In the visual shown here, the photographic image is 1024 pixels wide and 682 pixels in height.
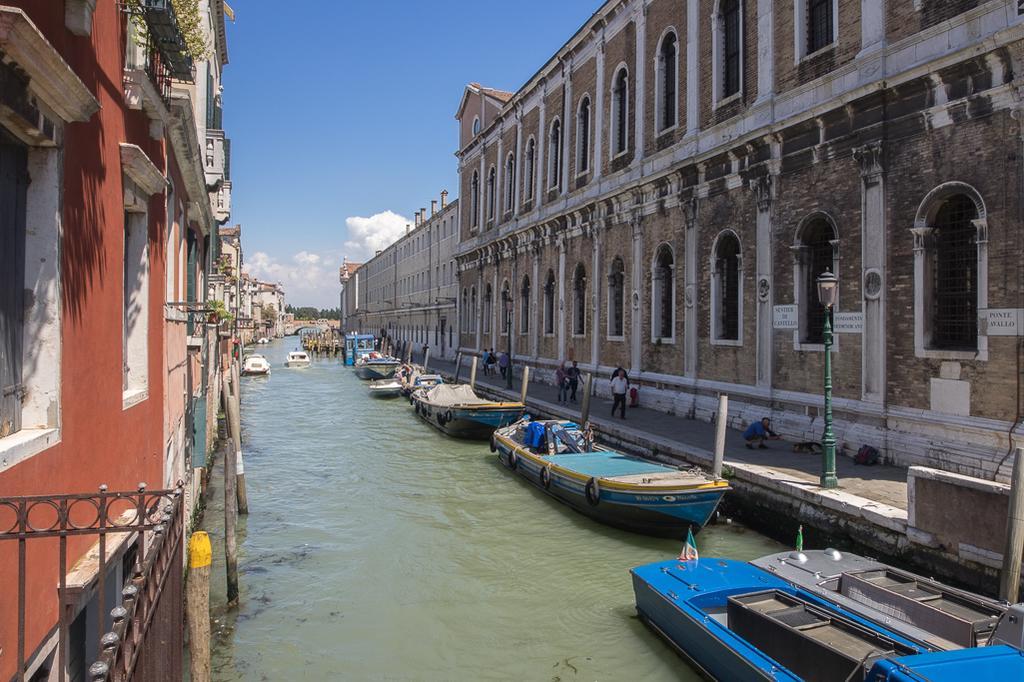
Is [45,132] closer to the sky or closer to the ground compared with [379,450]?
closer to the sky

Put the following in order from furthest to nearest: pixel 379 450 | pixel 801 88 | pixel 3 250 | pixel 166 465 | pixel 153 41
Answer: pixel 379 450 < pixel 801 88 < pixel 166 465 < pixel 153 41 < pixel 3 250

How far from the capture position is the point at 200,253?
1277 cm

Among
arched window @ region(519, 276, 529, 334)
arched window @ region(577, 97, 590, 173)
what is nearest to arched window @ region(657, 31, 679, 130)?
arched window @ region(577, 97, 590, 173)

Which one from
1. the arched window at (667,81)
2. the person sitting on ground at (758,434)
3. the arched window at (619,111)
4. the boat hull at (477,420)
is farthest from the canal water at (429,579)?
the arched window at (619,111)

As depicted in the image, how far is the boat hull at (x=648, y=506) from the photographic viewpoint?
29.7ft

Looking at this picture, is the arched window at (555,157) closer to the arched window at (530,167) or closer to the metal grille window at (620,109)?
the arched window at (530,167)

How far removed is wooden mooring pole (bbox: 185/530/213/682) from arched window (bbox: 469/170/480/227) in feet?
97.5

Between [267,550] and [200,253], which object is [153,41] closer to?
[267,550]

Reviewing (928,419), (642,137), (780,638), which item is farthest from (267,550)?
(642,137)

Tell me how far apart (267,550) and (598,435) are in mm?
7683

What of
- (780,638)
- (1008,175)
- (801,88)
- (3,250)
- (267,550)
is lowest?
(267,550)

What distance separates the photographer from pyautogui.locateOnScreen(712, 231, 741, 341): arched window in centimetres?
1455

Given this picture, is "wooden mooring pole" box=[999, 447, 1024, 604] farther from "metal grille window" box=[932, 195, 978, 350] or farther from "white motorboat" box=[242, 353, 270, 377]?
"white motorboat" box=[242, 353, 270, 377]

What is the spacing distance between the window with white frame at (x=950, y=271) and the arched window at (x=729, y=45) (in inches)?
234
